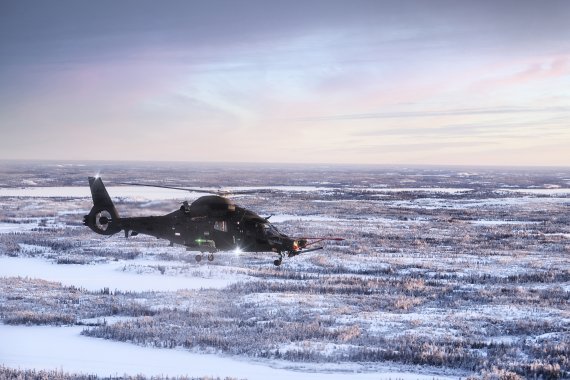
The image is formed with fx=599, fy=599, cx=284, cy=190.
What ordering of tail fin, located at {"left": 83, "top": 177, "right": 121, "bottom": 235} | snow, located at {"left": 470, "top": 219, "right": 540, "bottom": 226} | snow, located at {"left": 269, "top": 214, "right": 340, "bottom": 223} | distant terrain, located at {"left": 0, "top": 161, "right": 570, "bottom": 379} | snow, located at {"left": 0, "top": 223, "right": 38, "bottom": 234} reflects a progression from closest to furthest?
distant terrain, located at {"left": 0, "top": 161, "right": 570, "bottom": 379}, tail fin, located at {"left": 83, "top": 177, "right": 121, "bottom": 235}, snow, located at {"left": 0, "top": 223, "right": 38, "bottom": 234}, snow, located at {"left": 470, "top": 219, "right": 540, "bottom": 226}, snow, located at {"left": 269, "top": 214, "right": 340, "bottom": 223}

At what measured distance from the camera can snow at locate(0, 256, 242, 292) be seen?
2967 cm

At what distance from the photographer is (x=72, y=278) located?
3169cm

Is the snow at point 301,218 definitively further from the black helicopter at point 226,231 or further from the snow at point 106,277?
the black helicopter at point 226,231

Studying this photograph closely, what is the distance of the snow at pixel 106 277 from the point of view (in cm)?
2967

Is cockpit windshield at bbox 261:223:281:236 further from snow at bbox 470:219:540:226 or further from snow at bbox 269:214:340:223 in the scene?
snow at bbox 470:219:540:226

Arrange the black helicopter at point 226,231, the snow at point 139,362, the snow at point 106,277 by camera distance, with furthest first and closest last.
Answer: the snow at point 106,277 < the black helicopter at point 226,231 < the snow at point 139,362

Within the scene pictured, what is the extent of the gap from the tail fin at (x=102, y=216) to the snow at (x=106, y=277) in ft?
14.0

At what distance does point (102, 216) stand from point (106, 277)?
7.43 meters

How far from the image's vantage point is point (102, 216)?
2580cm

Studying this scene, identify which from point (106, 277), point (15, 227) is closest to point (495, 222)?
point (106, 277)

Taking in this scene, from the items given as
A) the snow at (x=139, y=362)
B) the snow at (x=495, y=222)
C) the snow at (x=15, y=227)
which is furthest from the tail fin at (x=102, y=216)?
the snow at (x=495, y=222)

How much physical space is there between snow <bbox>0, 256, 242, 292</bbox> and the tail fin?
4274mm

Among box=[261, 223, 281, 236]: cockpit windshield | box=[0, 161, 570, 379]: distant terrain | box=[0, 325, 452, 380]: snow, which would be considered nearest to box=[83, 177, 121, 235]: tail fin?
box=[0, 161, 570, 379]: distant terrain

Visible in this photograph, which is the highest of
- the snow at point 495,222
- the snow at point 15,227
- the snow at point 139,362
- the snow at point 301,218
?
the snow at point 15,227
